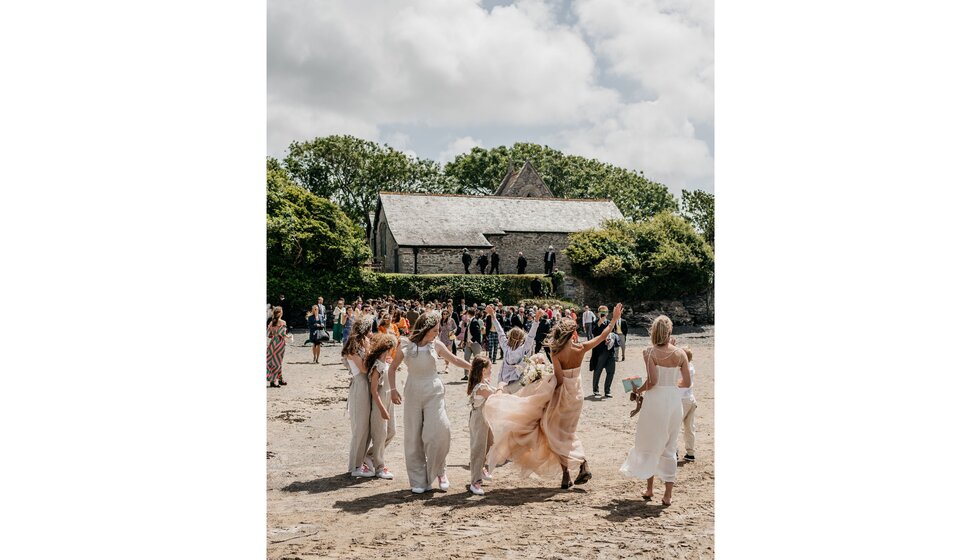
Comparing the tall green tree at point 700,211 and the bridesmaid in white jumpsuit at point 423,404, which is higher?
the tall green tree at point 700,211

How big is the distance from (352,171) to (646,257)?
12.5m

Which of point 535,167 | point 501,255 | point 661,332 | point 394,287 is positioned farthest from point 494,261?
point 535,167

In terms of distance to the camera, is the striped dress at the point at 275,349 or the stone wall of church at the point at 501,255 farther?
the stone wall of church at the point at 501,255

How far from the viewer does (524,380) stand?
709 cm

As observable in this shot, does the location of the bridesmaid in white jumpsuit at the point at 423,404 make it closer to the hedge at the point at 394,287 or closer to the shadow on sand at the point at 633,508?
the shadow on sand at the point at 633,508

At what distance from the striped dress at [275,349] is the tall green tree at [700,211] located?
13645 millimetres

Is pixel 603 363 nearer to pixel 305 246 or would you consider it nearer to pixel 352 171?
pixel 305 246

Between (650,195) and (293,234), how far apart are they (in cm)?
2094

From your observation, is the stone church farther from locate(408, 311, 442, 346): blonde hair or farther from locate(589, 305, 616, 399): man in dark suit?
locate(408, 311, 442, 346): blonde hair

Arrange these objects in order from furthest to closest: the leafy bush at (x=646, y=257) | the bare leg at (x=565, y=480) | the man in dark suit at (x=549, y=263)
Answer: the leafy bush at (x=646, y=257), the man in dark suit at (x=549, y=263), the bare leg at (x=565, y=480)

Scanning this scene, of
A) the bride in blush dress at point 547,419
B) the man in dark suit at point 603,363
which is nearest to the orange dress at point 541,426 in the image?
the bride in blush dress at point 547,419

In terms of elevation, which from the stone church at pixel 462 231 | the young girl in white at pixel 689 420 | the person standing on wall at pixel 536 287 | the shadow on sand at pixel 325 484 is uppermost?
the stone church at pixel 462 231

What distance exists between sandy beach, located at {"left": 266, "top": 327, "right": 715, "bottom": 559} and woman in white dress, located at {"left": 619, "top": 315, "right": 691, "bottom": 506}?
365 millimetres

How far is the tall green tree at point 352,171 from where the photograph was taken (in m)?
25.1
